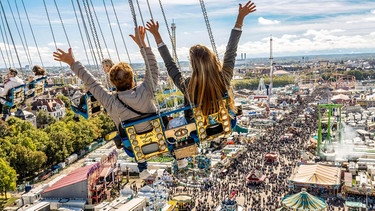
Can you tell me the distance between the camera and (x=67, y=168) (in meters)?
35.6

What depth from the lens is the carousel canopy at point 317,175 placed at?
2541 cm

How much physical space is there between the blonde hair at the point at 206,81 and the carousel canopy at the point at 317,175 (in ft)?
72.1

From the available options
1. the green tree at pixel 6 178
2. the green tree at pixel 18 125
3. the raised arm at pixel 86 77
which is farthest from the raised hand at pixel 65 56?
the green tree at pixel 18 125

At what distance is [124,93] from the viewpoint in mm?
4531

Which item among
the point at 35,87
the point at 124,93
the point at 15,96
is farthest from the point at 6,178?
the point at 124,93

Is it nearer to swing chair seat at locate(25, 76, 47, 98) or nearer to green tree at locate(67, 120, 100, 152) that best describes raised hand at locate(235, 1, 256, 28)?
swing chair seat at locate(25, 76, 47, 98)

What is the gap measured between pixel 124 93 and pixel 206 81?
950mm

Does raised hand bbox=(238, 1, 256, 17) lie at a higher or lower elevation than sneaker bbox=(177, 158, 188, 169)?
higher

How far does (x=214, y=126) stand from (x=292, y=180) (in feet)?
70.9

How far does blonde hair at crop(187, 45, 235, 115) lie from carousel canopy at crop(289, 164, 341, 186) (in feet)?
72.1

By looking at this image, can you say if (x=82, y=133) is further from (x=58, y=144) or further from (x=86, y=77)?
(x=86, y=77)

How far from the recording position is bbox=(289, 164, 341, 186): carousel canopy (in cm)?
2541

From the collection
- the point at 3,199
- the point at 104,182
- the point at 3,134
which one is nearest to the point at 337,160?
the point at 104,182

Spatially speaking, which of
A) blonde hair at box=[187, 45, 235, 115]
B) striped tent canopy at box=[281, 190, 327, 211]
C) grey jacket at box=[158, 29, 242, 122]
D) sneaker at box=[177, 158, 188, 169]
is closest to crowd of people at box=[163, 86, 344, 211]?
striped tent canopy at box=[281, 190, 327, 211]
